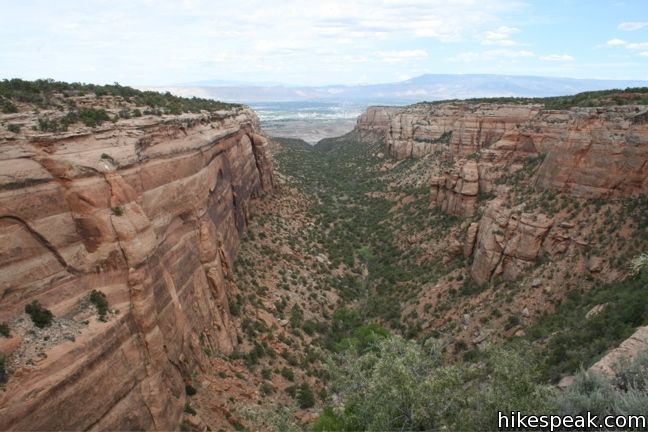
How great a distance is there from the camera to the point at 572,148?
32.2 metres

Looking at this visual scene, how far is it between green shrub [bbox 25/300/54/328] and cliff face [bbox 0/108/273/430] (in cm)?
21

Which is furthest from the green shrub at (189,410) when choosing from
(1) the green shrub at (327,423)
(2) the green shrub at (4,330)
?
(2) the green shrub at (4,330)

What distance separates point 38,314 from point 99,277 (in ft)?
8.07

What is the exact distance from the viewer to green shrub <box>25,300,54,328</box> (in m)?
13.8

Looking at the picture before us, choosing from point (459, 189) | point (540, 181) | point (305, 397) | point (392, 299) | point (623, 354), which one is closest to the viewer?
point (623, 354)

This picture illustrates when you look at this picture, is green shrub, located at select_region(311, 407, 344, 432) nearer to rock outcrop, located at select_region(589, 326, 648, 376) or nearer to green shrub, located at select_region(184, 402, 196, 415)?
green shrub, located at select_region(184, 402, 196, 415)

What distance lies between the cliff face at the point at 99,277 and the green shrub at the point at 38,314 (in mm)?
207

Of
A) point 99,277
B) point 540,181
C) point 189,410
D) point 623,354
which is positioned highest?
point 540,181

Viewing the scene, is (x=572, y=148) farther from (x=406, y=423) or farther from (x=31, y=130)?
(x=31, y=130)

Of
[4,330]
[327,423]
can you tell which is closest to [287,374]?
[327,423]

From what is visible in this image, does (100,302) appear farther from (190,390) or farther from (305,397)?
(305,397)

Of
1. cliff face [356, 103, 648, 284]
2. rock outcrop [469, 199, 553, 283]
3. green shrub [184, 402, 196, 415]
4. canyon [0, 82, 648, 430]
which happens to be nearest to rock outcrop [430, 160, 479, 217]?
cliff face [356, 103, 648, 284]

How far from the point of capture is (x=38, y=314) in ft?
45.5

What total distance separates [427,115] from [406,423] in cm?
7470
